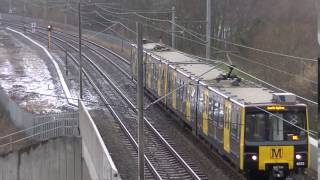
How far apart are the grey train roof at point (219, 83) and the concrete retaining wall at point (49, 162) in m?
6.69

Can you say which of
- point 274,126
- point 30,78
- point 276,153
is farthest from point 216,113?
point 30,78

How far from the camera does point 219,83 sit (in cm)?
2330

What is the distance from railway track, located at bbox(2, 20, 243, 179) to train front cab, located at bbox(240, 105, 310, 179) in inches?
63.4

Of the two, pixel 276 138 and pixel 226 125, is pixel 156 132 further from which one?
pixel 276 138

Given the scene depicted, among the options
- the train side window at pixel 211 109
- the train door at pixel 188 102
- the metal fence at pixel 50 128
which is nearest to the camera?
the train side window at pixel 211 109

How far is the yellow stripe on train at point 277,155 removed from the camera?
18844 mm

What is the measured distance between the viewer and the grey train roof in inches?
779

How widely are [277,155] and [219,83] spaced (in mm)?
5108

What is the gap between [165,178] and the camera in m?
21.4

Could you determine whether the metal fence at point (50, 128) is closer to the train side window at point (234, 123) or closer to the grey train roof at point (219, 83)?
the grey train roof at point (219, 83)

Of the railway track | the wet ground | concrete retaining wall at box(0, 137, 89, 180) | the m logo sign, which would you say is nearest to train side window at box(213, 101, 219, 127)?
the railway track

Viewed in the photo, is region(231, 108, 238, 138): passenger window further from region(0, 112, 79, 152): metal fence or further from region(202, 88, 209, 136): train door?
region(0, 112, 79, 152): metal fence

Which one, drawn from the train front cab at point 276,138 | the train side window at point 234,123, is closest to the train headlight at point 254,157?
the train front cab at point 276,138

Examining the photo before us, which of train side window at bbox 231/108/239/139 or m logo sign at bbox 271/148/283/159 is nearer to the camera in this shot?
m logo sign at bbox 271/148/283/159
